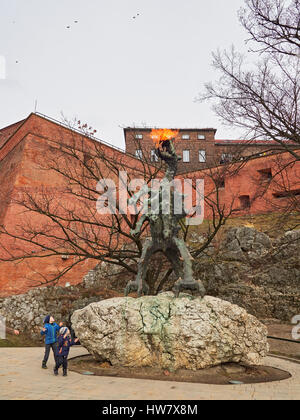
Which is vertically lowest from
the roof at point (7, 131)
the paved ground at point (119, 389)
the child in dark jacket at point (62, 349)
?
the paved ground at point (119, 389)

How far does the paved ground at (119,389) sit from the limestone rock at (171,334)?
2.22ft

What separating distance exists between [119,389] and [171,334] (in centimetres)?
154

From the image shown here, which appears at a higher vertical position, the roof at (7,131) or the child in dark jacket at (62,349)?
the roof at (7,131)

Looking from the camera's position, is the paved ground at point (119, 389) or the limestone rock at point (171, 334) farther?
the limestone rock at point (171, 334)

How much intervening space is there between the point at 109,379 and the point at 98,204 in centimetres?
1112

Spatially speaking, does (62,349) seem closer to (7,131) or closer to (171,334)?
(171,334)

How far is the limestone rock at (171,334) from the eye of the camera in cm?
609

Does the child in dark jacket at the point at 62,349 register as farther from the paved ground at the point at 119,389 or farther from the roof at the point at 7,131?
the roof at the point at 7,131

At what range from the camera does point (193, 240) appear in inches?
933

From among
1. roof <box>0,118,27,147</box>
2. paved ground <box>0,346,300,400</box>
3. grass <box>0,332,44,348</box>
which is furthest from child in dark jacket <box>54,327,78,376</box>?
roof <box>0,118,27,147</box>

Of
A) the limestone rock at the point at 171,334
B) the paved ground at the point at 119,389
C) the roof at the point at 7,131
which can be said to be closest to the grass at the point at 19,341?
the paved ground at the point at 119,389

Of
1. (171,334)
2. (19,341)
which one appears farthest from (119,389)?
(19,341)

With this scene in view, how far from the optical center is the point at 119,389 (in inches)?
193
